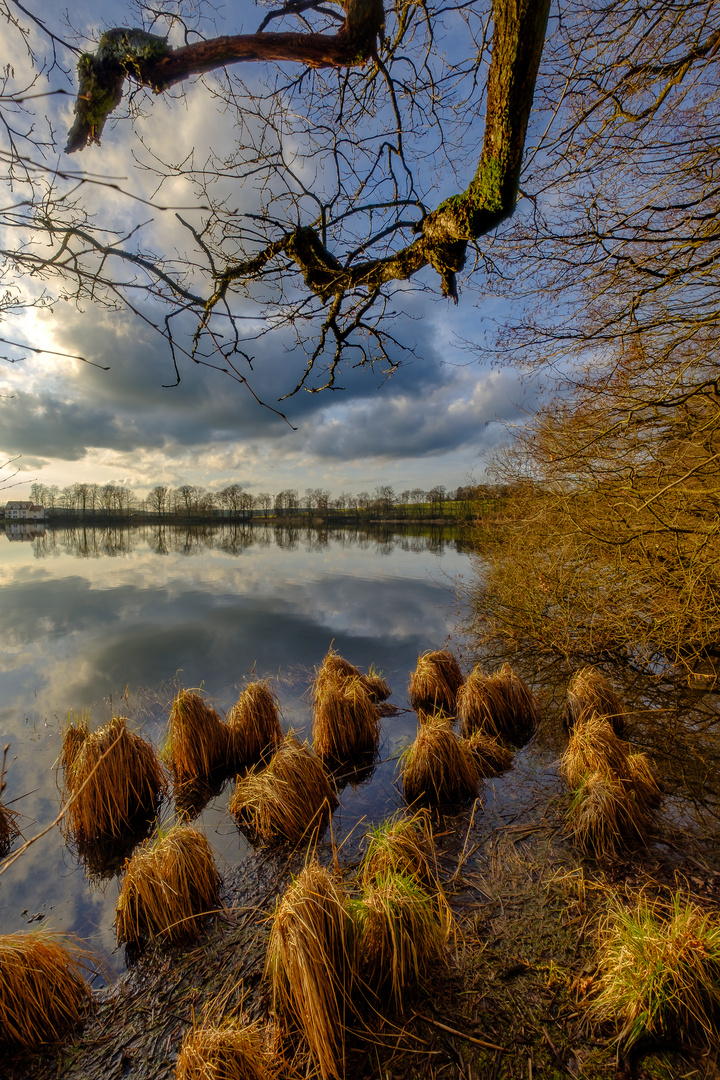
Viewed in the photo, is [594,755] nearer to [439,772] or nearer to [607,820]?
[607,820]

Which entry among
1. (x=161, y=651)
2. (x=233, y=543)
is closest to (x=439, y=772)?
(x=161, y=651)

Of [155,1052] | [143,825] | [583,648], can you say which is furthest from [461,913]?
[583,648]

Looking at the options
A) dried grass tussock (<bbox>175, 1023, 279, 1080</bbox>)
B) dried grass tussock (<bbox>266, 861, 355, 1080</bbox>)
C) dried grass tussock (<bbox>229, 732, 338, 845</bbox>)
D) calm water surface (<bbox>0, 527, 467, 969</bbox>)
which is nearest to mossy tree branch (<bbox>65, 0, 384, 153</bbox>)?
dried grass tussock (<bbox>266, 861, 355, 1080</bbox>)

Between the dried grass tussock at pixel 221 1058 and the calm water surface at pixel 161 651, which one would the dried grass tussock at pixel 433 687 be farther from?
the dried grass tussock at pixel 221 1058

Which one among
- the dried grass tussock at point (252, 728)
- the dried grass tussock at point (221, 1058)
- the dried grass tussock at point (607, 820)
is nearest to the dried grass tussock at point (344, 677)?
the dried grass tussock at point (252, 728)

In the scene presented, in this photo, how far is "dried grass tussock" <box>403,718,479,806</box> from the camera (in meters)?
4.44

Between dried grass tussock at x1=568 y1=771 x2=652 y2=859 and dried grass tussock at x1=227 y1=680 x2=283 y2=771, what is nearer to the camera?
dried grass tussock at x1=568 y1=771 x2=652 y2=859

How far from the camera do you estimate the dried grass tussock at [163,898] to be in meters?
3.00

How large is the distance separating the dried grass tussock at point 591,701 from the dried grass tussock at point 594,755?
1.19 m

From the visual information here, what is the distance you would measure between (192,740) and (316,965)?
3.46 metres

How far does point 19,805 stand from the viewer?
4898mm

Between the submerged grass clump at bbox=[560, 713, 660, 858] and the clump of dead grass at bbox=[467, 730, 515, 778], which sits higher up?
the submerged grass clump at bbox=[560, 713, 660, 858]

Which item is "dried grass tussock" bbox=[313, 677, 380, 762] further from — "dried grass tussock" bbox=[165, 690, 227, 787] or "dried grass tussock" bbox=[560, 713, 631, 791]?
"dried grass tussock" bbox=[560, 713, 631, 791]

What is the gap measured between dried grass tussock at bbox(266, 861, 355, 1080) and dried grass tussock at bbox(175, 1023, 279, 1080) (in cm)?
25
